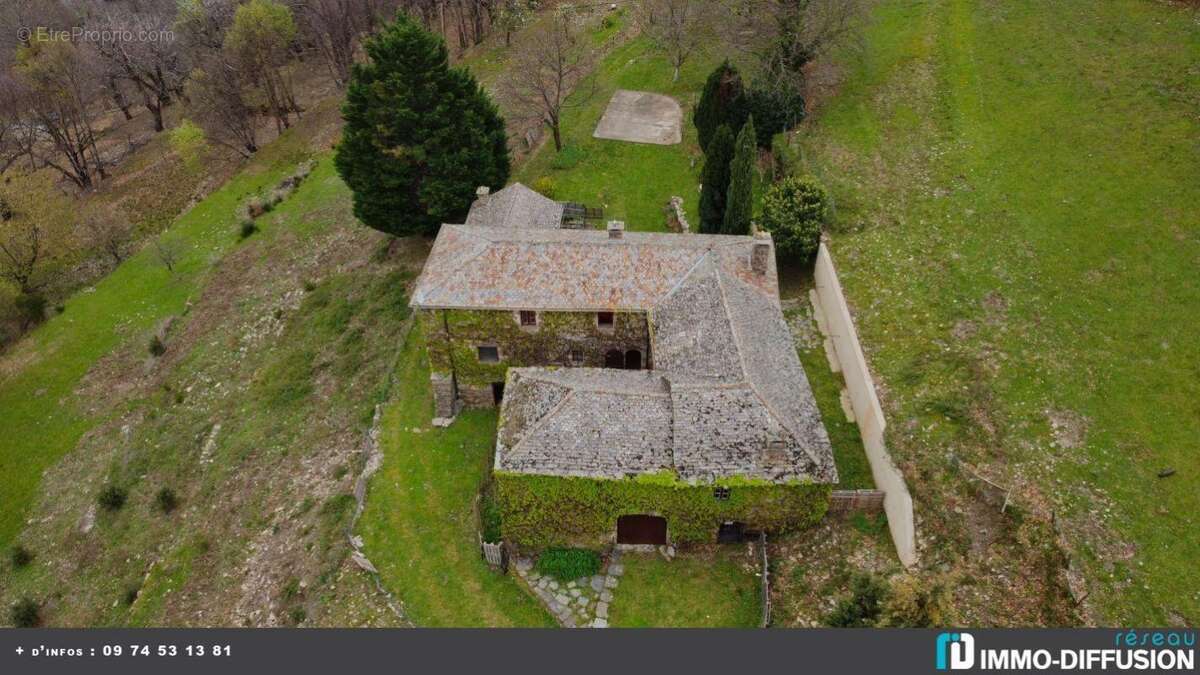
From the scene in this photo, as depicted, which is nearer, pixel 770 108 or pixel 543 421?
pixel 543 421

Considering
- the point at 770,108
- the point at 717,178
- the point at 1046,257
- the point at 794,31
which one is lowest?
the point at 1046,257

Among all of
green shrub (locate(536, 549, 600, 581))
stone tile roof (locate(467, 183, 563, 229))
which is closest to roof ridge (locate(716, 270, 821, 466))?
green shrub (locate(536, 549, 600, 581))

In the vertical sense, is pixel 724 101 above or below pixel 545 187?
above

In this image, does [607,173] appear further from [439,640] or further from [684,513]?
[439,640]

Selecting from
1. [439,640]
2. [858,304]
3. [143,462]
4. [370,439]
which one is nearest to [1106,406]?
[858,304]

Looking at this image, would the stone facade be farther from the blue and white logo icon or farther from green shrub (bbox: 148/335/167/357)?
green shrub (bbox: 148/335/167/357)

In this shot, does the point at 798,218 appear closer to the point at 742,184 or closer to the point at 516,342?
the point at 742,184

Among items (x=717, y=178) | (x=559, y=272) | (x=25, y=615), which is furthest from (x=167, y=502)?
(x=717, y=178)

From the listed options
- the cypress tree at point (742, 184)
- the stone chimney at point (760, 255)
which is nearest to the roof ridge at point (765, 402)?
the stone chimney at point (760, 255)
